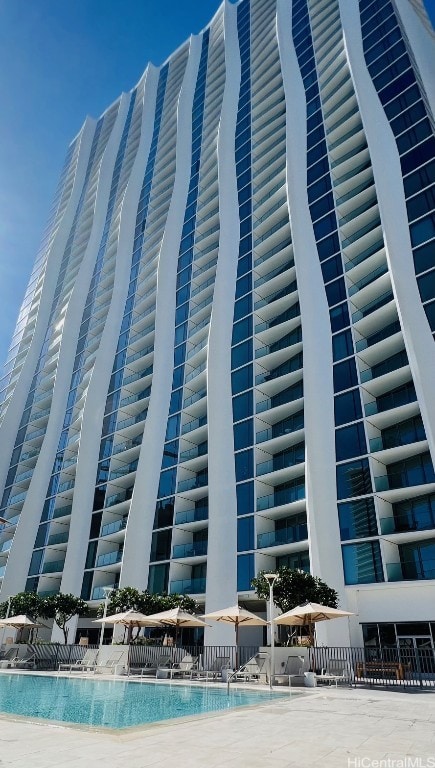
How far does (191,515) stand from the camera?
40.8 metres

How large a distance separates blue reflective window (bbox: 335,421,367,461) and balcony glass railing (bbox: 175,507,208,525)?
13026 mm

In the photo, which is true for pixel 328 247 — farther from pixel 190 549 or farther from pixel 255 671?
pixel 255 671

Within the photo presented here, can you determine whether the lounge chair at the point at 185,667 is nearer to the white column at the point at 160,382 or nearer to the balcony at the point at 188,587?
the balcony at the point at 188,587

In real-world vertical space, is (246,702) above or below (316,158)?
below

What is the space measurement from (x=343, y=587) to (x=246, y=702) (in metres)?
16.6

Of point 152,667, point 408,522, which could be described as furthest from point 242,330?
point 152,667

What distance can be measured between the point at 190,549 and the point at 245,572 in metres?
6.00

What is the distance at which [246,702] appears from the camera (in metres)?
14.0

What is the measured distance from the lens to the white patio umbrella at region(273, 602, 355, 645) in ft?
66.5

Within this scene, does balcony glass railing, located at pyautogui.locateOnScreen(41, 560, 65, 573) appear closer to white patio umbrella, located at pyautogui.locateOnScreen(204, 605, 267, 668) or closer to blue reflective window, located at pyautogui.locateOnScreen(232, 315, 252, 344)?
blue reflective window, located at pyautogui.locateOnScreen(232, 315, 252, 344)

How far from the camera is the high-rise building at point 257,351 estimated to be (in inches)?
1223

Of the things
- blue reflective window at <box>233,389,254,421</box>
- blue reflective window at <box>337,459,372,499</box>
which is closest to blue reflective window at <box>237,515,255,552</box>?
blue reflective window at <box>337,459,372,499</box>

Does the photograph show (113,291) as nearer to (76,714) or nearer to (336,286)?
(336,286)

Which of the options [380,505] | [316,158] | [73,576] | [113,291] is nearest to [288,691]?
[380,505]
